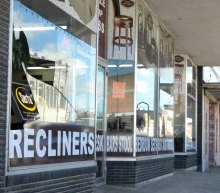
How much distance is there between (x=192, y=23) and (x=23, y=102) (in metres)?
9.79

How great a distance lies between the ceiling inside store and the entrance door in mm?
2886

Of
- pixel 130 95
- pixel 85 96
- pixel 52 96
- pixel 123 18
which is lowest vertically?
pixel 52 96

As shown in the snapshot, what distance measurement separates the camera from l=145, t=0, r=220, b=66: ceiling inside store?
43.8 feet

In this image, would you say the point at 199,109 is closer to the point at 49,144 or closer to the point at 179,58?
the point at 179,58

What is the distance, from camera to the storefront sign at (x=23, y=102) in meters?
6.12

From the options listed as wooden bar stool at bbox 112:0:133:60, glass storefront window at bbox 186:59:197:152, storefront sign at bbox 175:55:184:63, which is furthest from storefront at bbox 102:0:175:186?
glass storefront window at bbox 186:59:197:152

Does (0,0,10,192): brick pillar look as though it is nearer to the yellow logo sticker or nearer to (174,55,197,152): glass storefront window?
the yellow logo sticker

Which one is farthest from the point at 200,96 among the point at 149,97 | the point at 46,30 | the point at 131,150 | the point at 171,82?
the point at 46,30

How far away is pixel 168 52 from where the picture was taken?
52.6 feet

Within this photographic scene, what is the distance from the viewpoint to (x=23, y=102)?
20.7 ft

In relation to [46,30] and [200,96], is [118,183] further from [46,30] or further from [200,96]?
[200,96]

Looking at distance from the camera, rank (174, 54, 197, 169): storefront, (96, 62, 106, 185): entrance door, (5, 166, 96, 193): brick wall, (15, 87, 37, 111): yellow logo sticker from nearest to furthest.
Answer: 1. (5, 166, 96, 193): brick wall
2. (15, 87, 37, 111): yellow logo sticker
3. (96, 62, 106, 185): entrance door
4. (174, 54, 197, 169): storefront

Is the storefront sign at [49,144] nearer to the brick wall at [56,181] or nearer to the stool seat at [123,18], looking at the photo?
the brick wall at [56,181]

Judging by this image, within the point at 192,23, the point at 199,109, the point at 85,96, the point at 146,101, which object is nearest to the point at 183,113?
the point at 199,109
